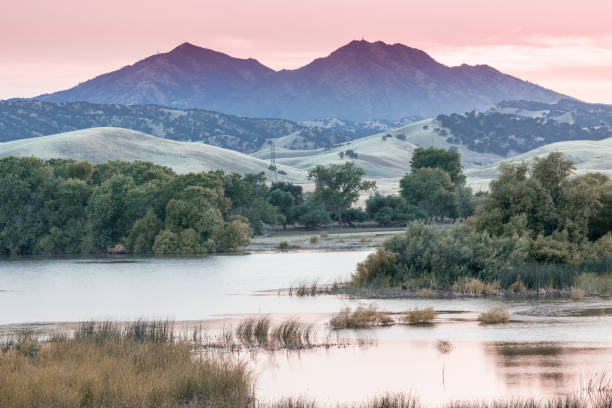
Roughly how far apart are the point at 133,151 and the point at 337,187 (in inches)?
3319

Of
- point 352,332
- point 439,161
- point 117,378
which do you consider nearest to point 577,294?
point 352,332

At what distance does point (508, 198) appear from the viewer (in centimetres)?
4881

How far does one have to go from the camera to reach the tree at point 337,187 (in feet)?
334

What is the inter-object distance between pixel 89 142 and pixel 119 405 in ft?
536

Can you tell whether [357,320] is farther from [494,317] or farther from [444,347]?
[444,347]

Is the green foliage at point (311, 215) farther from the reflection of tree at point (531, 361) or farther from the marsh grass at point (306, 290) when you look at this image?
the reflection of tree at point (531, 361)

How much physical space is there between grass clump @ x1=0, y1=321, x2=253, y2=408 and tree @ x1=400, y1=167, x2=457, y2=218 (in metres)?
77.8

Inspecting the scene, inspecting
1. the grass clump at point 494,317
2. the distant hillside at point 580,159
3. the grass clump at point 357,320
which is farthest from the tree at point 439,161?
the grass clump at point 357,320

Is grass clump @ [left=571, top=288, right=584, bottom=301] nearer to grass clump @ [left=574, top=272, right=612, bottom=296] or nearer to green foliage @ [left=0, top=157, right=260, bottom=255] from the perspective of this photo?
grass clump @ [left=574, top=272, right=612, bottom=296]

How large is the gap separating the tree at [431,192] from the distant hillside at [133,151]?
69297 mm

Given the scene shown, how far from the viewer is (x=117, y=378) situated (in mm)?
20125

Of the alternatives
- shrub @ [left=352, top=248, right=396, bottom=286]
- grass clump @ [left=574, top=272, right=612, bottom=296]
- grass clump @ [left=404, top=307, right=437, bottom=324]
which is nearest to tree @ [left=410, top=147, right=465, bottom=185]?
shrub @ [left=352, top=248, right=396, bottom=286]

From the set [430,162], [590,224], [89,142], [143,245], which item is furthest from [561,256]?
[89,142]

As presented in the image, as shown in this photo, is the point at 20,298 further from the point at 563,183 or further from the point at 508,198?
the point at 563,183
